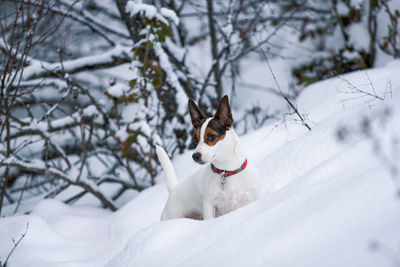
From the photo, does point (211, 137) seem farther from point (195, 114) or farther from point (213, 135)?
point (195, 114)

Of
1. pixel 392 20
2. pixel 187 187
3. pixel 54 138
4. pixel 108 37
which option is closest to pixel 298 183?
pixel 187 187

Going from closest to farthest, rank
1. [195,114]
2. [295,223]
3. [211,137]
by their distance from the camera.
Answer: [295,223] → [211,137] → [195,114]

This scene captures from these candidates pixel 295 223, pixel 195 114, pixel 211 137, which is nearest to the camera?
pixel 295 223

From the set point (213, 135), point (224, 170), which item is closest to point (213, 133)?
point (213, 135)

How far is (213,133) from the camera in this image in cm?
256

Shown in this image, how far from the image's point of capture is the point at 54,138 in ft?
17.9

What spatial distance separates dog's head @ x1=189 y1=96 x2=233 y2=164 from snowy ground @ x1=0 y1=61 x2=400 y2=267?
0.48 m

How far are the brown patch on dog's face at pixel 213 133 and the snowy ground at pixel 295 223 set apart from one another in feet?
1.86

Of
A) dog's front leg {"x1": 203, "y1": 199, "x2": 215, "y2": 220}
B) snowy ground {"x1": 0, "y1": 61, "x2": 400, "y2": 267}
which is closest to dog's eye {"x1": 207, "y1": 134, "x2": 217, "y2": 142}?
dog's front leg {"x1": 203, "y1": 199, "x2": 215, "y2": 220}

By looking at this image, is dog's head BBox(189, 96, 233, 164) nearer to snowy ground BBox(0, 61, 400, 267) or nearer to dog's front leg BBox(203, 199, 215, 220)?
dog's front leg BBox(203, 199, 215, 220)

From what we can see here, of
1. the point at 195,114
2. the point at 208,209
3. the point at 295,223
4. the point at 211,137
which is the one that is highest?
the point at 195,114

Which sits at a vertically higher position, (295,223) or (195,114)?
(195,114)

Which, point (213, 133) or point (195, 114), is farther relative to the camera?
point (195, 114)

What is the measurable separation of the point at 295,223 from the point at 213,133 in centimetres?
123
